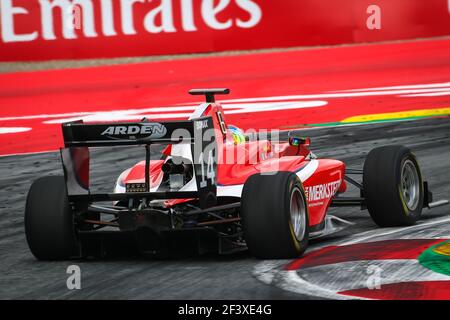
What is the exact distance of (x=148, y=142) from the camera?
8.00 metres

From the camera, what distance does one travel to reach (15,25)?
69.7ft

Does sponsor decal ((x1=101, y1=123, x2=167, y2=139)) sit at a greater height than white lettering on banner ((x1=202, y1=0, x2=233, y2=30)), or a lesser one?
lesser

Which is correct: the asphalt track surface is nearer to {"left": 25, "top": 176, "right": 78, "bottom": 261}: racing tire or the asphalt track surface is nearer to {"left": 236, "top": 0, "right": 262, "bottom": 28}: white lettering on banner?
{"left": 25, "top": 176, "right": 78, "bottom": 261}: racing tire

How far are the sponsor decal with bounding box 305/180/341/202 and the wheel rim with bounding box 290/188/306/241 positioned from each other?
17.3 inches

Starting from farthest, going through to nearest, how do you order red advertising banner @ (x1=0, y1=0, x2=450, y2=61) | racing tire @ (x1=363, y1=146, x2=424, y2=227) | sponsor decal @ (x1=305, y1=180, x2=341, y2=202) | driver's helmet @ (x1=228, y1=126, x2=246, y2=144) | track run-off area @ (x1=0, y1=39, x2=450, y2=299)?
1. red advertising banner @ (x1=0, y1=0, x2=450, y2=61)
2. driver's helmet @ (x1=228, y1=126, x2=246, y2=144)
3. racing tire @ (x1=363, y1=146, x2=424, y2=227)
4. sponsor decal @ (x1=305, y1=180, x2=341, y2=202)
5. track run-off area @ (x1=0, y1=39, x2=450, y2=299)

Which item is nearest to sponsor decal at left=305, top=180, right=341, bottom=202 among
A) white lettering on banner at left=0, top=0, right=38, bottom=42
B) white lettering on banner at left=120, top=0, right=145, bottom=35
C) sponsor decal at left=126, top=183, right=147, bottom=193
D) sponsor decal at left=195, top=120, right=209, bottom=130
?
sponsor decal at left=195, top=120, right=209, bottom=130

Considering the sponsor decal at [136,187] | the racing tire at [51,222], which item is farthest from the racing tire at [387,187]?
the racing tire at [51,222]

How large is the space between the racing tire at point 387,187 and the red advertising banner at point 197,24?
40.2 ft

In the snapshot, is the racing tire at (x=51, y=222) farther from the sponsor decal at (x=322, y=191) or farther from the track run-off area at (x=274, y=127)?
the sponsor decal at (x=322, y=191)

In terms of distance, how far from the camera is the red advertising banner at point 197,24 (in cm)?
2108

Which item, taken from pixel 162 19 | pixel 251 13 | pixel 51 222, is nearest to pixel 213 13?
pixel 251 13

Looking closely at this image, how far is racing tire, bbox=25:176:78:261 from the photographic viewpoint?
8.36 m

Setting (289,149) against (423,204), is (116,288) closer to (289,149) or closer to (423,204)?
(289,149)

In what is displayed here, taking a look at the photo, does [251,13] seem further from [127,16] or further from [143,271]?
[143,271]
